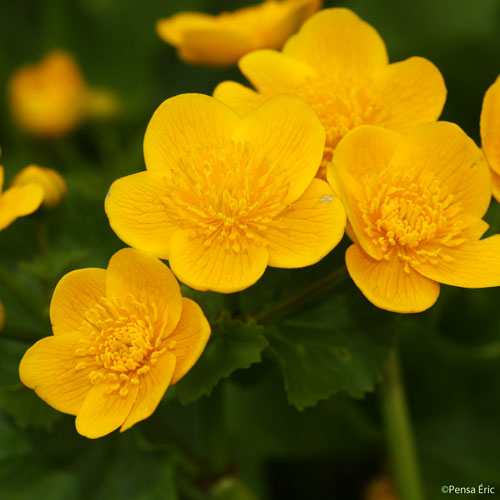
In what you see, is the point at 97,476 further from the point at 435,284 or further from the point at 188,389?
the point at 435,284

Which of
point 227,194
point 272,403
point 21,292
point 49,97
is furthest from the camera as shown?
point 49,97

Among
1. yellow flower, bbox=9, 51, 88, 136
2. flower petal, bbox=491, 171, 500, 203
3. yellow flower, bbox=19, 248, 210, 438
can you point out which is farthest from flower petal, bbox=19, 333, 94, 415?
yellow flower, bbox=9, 51, 88, 136

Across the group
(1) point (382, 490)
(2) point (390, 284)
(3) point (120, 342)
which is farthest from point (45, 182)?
(1) point (382, 490)

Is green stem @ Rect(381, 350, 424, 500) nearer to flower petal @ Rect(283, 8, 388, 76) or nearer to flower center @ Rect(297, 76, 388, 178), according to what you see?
flower center @ Rect(297, 76, 388, 178)

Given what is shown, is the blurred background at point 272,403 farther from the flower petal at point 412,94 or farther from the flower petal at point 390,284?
the flower petal at point 412,94

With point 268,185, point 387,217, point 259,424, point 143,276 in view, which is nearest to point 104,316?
point 143,276

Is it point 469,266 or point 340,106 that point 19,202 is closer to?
point 340,106
